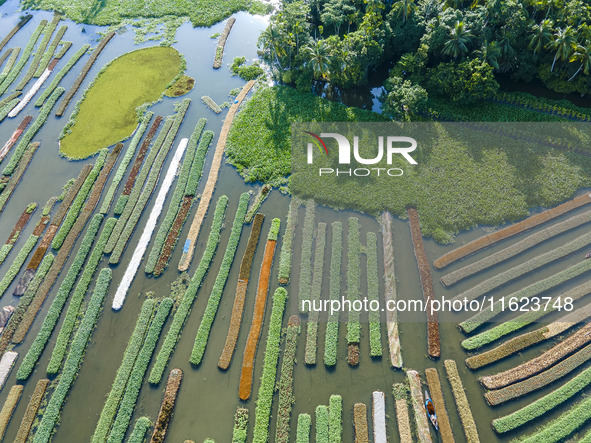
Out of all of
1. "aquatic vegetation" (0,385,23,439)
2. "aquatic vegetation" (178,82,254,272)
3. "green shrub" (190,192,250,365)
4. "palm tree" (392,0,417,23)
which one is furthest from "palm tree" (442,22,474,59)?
"aquatic vegetation" (0,385,23,439)

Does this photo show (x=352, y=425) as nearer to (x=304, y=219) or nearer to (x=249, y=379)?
(x=249, y=379)

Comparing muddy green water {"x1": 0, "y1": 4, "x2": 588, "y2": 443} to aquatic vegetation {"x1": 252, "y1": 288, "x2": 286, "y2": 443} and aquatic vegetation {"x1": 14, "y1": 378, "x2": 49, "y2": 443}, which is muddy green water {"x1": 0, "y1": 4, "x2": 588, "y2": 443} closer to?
aquatic vegetation {"x1": 252, "y1": 288, "x2": 286, "y2": 443}

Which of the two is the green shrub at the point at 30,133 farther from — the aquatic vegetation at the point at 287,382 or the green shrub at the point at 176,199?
the aquatic vegetation at the point at 287,382

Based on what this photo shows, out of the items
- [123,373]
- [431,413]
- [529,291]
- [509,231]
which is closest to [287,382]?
[431,413]

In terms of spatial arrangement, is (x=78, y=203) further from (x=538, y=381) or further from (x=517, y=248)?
(x=538, y=381)

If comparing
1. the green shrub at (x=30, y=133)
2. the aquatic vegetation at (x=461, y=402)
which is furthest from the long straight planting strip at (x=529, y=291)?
the green shrub at (x=30, y=133)
